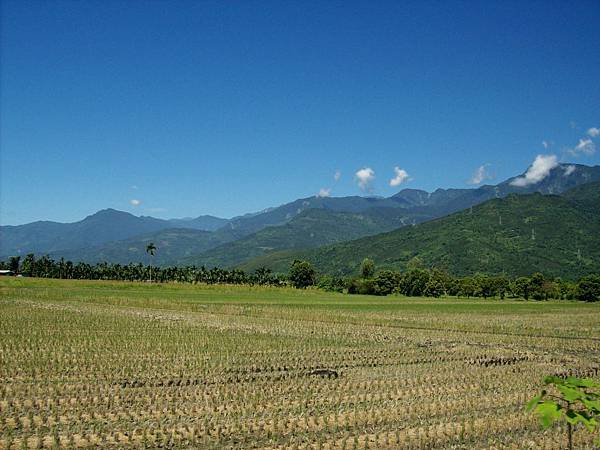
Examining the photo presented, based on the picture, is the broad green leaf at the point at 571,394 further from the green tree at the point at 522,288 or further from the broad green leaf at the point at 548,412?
the green tree at the point at 522,288

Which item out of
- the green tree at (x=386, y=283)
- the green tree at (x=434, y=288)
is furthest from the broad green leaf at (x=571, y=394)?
the green tree at (x=386, y=283)

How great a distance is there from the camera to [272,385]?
20.0 m

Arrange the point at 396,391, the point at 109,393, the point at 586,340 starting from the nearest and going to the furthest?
the point at 109,393 → the point at 396,391 → the point at 586,340

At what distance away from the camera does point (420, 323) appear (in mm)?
49562

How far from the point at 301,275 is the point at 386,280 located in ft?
99.7

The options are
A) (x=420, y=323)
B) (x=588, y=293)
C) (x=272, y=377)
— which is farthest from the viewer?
(x=588, y=293)

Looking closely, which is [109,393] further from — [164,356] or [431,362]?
[431,362]

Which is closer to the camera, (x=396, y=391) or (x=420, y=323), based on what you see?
(x=396, y=391)

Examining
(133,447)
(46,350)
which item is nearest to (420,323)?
(46,350)

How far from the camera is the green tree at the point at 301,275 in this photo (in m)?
152

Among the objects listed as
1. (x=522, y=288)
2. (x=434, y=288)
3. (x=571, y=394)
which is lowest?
(x=434, y=288)

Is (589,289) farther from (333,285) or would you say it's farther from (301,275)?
(301,275)

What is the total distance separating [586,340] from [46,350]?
34.2 metres

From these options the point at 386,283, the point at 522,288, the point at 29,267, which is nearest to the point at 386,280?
the point at 386,283
